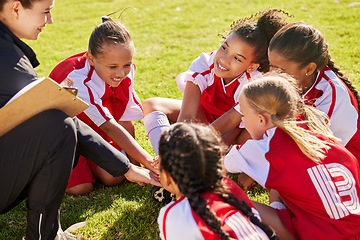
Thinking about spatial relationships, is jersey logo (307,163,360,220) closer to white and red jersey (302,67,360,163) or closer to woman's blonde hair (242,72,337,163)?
woman's blonde hair (242,72,337,163)

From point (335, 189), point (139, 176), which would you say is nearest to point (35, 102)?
point (139, 176)

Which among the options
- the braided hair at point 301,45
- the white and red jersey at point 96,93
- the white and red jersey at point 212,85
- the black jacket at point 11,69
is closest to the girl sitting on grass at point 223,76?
the white and red jersey at point 212,85

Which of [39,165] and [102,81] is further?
[102,81]

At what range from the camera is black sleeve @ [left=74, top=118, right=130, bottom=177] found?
89.4 inches

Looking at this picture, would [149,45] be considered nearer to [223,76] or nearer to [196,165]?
[223,76]

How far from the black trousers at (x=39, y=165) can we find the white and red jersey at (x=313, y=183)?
1.10 meters

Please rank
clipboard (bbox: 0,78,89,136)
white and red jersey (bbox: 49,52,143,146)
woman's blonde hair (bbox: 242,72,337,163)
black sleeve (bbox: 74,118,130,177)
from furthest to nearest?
white and red jersey (bbox: 49,52,143,146) < black sleeve (bbox: 74,118,130,177) < woman's blonde hair (bbox: 242,72,337,163) < clipboard (bbox: 0,78,89,136)

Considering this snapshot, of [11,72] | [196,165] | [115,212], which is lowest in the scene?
[115,212]

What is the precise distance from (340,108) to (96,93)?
188 centimetres

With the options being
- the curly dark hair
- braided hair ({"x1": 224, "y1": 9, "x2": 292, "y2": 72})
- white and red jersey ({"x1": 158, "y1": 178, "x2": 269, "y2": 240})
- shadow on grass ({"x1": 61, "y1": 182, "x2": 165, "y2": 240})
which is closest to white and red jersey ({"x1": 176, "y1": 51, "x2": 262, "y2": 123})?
braided hair ({"x1": 224, "y1": 9, "x2": 292, "y2": 72})

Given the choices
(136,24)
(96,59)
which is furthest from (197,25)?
(96,59)

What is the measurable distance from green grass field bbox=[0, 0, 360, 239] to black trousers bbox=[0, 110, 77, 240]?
0.48 metres

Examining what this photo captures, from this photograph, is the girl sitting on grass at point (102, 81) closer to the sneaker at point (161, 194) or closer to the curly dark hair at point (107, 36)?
the curly dark hair at point (107, 36)

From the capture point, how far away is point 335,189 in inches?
79.3
